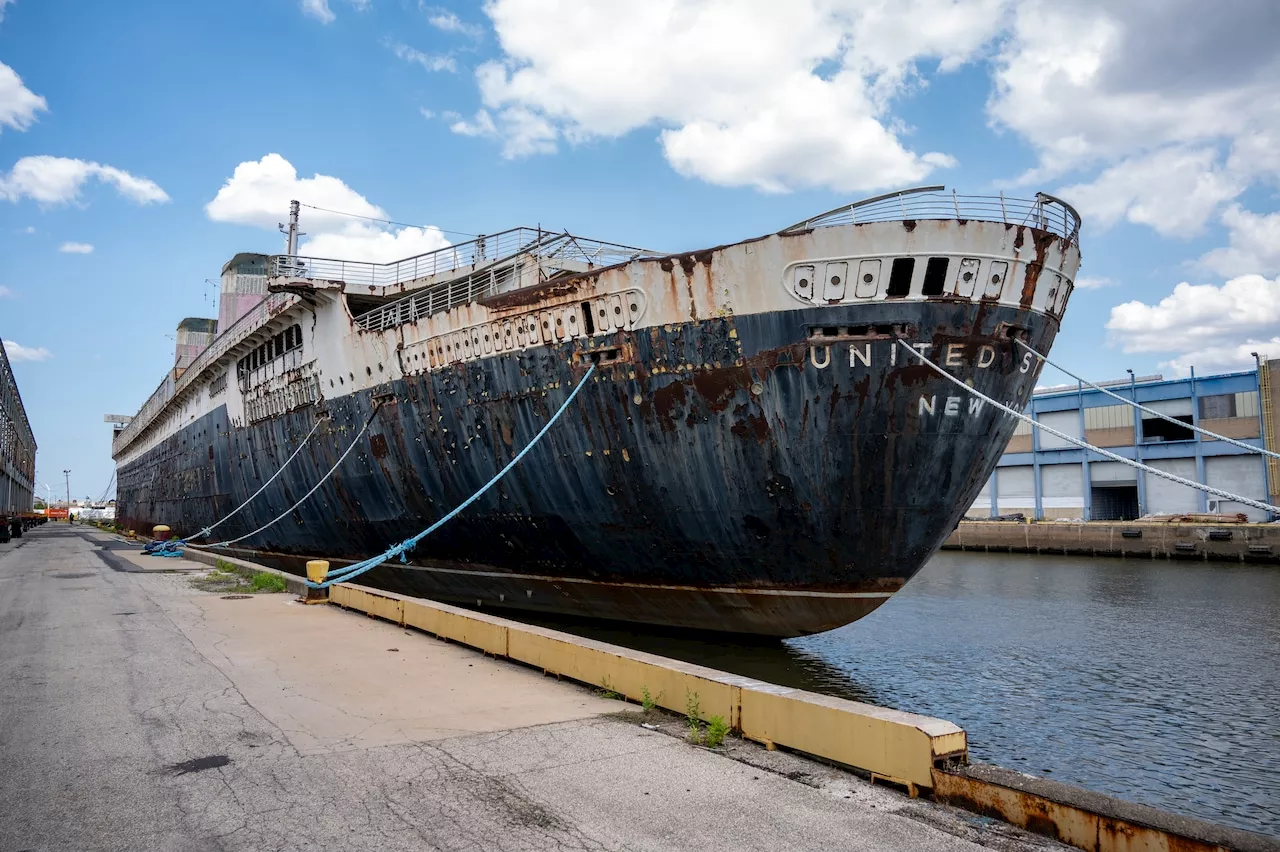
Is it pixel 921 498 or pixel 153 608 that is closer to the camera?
pixel 921 498

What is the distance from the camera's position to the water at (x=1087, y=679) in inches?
311

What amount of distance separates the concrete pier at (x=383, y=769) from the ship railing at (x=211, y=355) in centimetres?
1269

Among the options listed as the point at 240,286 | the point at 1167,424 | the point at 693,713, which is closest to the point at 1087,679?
the point at 693,713

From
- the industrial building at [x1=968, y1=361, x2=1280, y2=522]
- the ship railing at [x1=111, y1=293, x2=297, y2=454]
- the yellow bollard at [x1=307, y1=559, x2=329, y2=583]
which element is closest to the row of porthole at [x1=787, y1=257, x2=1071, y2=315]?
the yellow bollard at [x1=307, y1=559, x2=329, y2=583]

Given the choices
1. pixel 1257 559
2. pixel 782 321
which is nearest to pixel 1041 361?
pixel 782 321

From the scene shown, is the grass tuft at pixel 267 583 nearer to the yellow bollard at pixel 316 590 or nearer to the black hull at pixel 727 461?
the yellow bollard at pixel 316 590

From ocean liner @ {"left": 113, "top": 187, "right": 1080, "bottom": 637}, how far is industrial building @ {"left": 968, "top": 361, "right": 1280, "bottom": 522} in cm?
3194

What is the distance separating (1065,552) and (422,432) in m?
34.2

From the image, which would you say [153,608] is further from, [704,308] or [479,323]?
[704,308]

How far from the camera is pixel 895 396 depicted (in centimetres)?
943

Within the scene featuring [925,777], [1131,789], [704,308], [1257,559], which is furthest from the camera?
[1257,559]

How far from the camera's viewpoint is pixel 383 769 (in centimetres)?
487

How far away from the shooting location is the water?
25.9 ft

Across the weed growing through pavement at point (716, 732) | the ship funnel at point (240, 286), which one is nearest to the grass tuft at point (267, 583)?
the weed growing through pavement at point (716, 732)
